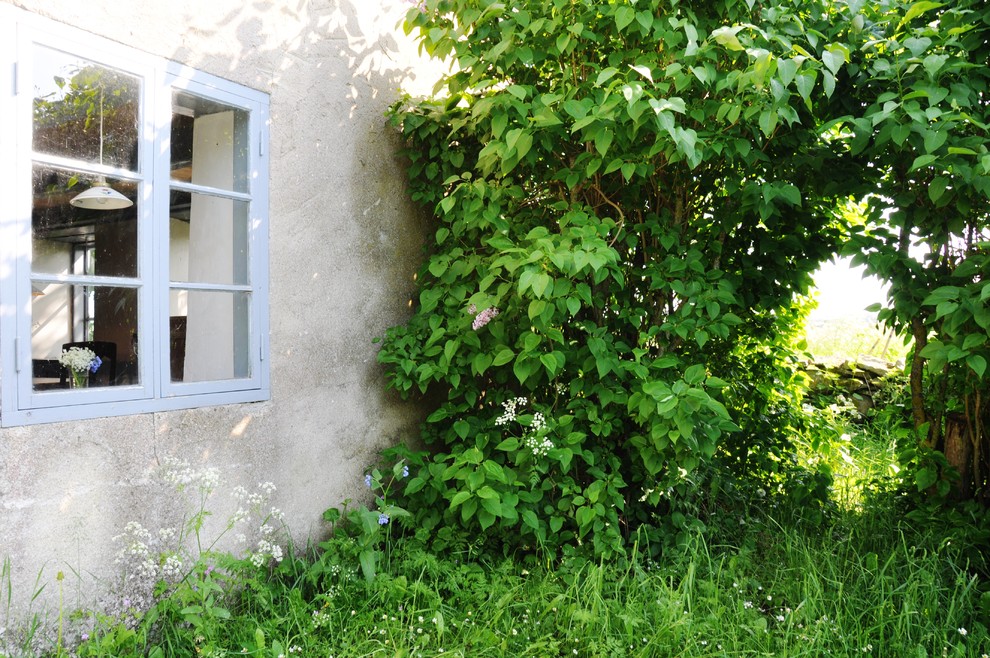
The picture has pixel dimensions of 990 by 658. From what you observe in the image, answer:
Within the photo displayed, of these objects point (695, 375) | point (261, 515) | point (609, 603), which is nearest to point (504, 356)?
point (695, 375)

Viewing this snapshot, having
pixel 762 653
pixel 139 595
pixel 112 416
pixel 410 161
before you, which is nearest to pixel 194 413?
pixel 112 416

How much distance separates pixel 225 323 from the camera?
2590 mm

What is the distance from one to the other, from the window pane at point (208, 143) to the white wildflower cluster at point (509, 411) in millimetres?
1347

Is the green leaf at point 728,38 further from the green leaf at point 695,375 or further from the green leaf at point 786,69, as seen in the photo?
the green leaf at point 695,375

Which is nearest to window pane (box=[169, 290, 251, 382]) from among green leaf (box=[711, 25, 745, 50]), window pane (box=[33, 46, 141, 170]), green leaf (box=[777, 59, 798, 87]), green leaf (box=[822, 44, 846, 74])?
window pane (box=[33, 46, 141, 170])

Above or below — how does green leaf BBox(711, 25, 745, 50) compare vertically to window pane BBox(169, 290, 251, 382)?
above

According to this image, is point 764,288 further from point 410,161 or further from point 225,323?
point 225,323

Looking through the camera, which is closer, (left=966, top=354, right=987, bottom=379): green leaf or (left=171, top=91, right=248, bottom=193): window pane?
(left=966, top=354, right=987, bottom=379): green leaf

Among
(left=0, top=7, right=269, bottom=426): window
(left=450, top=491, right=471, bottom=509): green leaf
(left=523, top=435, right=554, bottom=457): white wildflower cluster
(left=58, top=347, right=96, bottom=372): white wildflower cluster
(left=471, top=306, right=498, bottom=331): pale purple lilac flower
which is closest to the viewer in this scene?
(left=0, top=7, right=269, bottom=426): window

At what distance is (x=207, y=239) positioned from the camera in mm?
2521

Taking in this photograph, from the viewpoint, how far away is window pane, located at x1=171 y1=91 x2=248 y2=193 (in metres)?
2.44

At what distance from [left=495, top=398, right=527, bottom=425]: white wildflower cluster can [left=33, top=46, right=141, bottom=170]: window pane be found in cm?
162

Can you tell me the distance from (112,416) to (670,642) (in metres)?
1.91

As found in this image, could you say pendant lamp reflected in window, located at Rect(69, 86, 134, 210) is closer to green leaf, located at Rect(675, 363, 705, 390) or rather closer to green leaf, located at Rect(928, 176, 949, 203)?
green leaf, located at Rect(675, 363, 705, 390)
